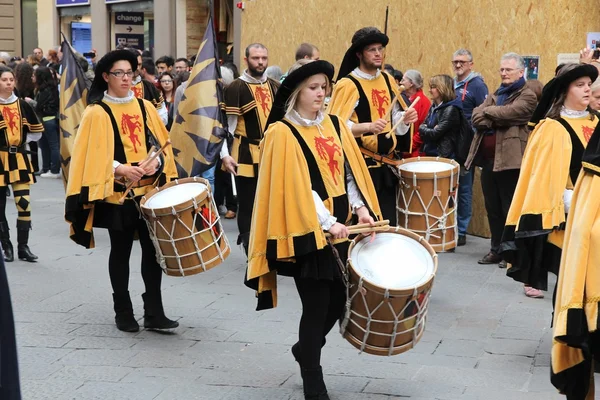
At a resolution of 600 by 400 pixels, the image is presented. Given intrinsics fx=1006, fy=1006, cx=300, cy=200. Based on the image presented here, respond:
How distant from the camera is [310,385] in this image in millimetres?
5398

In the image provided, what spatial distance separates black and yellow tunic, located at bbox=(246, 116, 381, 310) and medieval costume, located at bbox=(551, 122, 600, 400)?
138cm

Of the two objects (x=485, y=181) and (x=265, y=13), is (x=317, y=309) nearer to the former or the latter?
(x=485, y=181)

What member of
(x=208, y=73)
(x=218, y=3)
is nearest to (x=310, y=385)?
(x=208, y=73)

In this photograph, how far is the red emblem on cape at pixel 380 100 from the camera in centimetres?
732

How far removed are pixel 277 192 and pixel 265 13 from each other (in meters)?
9.72

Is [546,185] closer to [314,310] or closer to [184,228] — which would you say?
[314,310]

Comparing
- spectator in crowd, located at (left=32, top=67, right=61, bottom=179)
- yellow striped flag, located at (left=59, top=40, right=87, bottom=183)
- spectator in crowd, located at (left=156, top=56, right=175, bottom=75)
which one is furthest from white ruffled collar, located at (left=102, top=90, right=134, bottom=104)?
spectator in crowd, located at (left=32, top=67, right=61, bottom=179)

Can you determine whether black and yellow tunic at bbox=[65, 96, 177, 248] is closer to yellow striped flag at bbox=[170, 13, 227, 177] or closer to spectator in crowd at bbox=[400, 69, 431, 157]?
yellow striped flag at bbox=[170, 13, 227, 177]

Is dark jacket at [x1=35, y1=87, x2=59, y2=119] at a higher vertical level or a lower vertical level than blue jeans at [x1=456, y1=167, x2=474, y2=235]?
higher

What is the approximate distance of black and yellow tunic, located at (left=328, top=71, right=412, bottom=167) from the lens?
7254 mm

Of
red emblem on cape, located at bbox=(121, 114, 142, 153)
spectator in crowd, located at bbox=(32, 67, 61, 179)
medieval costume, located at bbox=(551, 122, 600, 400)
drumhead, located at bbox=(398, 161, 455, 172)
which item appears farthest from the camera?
spectator in crowd, located at bbox=(32, 67, 61, 179)

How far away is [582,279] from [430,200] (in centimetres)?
299

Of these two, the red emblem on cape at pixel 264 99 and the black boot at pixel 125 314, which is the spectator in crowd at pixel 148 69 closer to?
the red emblem on cape at pixel 264 99

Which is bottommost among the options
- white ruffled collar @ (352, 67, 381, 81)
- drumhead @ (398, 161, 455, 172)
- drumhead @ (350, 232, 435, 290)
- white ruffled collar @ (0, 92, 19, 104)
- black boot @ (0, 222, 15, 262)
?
black boot @ (0, 222, 15, 262)
